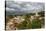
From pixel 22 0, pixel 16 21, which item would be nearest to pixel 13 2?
pixel 22 0

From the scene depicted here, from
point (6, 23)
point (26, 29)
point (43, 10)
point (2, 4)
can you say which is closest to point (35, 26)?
point (26, 29)

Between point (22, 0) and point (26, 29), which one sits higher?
point (22, 0)

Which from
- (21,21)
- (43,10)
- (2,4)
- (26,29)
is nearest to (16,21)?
(21,21)

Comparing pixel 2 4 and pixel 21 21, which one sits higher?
pixel 2 4

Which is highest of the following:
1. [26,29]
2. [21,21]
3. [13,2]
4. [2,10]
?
[13,2]

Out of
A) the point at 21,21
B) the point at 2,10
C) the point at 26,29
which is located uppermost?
the point at 2,10

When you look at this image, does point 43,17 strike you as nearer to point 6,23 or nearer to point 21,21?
point 21,21

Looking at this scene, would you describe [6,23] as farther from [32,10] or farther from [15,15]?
[32,10]
